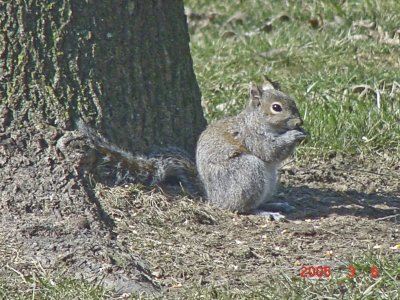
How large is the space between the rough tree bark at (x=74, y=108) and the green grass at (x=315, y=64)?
1.43 metres

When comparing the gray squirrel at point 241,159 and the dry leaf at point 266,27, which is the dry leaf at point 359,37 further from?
the gray squirrel at point 241,159

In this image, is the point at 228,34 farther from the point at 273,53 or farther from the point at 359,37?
the point at 359,37

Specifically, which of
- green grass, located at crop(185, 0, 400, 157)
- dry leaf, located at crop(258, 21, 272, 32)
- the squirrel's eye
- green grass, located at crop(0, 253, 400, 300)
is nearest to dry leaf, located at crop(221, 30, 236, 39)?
green grass, located at crop(185, 0, 400, 157)

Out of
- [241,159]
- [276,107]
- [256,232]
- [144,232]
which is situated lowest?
[256,232]

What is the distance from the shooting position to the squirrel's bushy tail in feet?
16.9

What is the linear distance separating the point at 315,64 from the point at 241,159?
7.98ft

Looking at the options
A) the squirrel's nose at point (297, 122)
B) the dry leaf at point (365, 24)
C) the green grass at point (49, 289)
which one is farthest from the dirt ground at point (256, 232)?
the dry leaf at point (365, 24)

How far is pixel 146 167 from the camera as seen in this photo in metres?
→ 5.34

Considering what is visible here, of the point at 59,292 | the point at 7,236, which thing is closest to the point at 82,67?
the point at 7,236

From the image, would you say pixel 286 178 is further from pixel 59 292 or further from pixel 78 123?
pixel 59 292

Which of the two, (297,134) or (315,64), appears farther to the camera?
(315,64)

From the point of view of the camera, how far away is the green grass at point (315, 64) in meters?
6.46

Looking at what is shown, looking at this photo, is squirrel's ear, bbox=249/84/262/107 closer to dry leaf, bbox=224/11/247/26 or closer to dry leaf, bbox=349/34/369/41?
dry leaf, bbox=349/34/369/41

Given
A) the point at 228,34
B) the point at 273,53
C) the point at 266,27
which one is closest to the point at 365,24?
the point at 266,27
